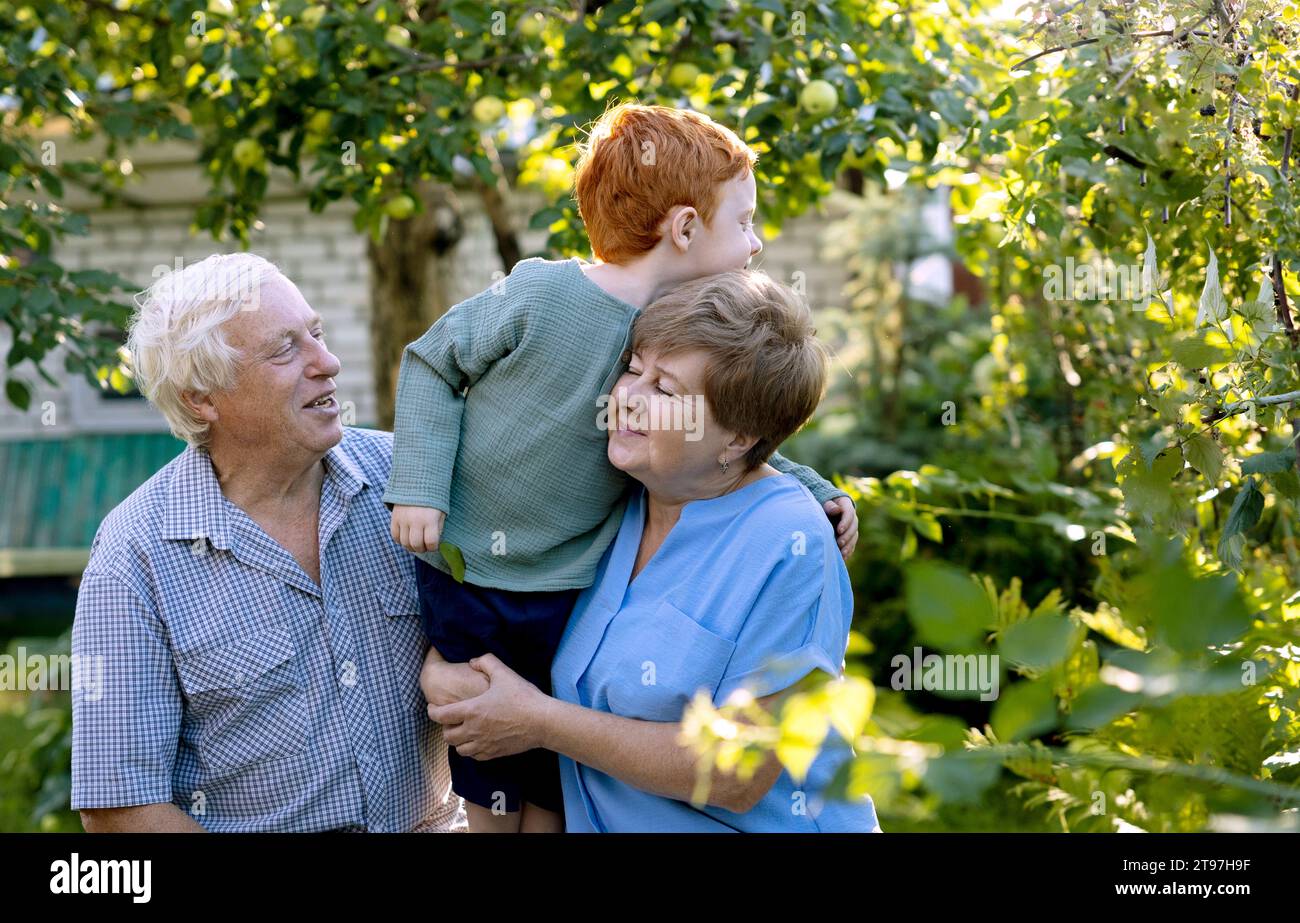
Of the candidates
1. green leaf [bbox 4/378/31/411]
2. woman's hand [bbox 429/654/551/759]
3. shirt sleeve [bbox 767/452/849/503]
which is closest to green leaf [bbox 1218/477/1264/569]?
shirt sleeve [bbox 767/452/849/503]

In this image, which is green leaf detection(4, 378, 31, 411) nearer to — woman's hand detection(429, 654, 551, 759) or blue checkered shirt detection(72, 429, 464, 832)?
blue checkered shirt detection(72, 429, 464, 832)

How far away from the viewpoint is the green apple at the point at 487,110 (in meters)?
3.28

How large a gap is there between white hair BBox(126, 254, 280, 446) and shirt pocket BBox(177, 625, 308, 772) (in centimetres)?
38

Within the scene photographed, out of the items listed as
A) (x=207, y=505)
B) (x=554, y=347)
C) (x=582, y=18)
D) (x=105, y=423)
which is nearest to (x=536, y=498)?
(x=554, y=347)

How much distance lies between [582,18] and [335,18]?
2.12 ft

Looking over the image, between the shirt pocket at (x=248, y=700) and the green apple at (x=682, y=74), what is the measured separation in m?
1.76

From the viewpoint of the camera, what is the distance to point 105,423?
9.30m

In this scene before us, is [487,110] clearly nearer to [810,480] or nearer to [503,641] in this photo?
[810,480]

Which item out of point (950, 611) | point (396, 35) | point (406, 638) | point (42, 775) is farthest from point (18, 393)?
point (950, 611)

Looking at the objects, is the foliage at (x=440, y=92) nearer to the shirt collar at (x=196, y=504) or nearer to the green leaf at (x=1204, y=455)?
the shirt collar at (x=196, y=504)

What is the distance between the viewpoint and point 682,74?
10.2 ft

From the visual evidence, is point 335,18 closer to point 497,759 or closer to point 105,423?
point 497,759

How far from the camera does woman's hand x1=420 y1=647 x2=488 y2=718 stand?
197 cm

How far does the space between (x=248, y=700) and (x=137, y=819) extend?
0.24 meters
